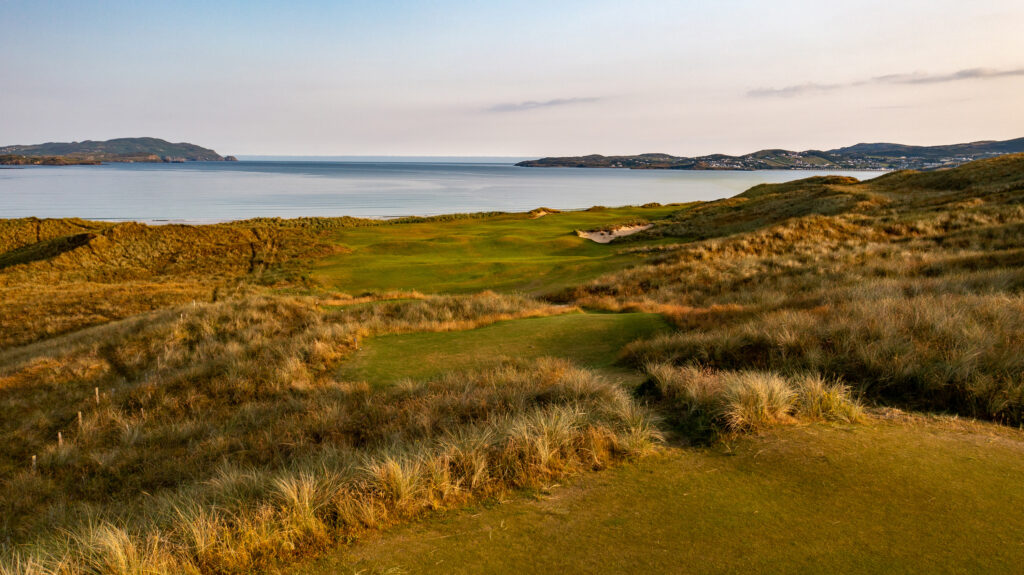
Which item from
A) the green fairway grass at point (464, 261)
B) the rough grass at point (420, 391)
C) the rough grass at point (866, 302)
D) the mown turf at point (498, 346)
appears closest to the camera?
the rough grass at point (420, 391)

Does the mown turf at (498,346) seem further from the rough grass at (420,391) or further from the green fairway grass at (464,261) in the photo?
the green fairway grass at (464,261)

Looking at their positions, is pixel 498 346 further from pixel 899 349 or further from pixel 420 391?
pixel 899 349

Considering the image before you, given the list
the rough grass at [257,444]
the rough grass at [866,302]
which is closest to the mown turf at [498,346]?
the rough grass at [257,444]

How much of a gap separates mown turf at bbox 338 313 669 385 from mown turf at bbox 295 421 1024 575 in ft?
15.7

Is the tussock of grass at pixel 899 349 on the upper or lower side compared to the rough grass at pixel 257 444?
upper

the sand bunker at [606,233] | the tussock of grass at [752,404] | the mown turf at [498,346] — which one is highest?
the sand bunker at [606,233]

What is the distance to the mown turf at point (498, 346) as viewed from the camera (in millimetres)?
9766

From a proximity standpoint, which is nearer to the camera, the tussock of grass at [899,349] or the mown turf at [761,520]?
the mown turf at [761,520]

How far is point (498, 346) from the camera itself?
35.9ft

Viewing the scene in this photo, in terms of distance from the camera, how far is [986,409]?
5.37 m

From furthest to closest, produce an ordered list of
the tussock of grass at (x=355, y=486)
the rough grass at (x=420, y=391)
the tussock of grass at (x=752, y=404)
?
the tussock of grass at (x=752, y=404), the rough grass at (x=420, y=391), the tussock of grass at (x=355, y=486)

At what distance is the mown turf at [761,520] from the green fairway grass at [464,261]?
18162 mm

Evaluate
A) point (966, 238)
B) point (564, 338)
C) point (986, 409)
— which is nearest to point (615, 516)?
point (986, 409)

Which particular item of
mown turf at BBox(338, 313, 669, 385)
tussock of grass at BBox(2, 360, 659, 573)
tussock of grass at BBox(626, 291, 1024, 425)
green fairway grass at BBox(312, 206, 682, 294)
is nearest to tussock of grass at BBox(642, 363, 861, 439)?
tussock of grass at BBox(2, 360, 659, 573)
